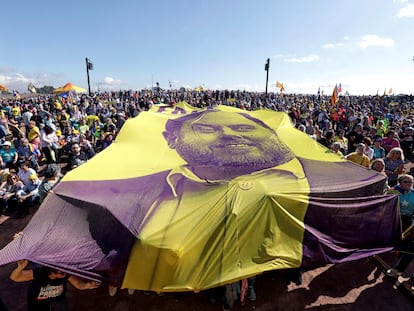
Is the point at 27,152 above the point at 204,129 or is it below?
below

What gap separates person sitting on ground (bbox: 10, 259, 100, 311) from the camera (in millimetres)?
2812

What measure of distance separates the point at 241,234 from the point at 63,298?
92.1 inches

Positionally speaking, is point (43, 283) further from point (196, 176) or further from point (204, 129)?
point (204, 129)

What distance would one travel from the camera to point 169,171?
3.51m

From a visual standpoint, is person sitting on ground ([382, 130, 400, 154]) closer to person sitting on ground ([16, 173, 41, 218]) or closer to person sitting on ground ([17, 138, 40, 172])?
person sitting on ground ([16, 173, 41, 218])

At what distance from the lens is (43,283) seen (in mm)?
2840

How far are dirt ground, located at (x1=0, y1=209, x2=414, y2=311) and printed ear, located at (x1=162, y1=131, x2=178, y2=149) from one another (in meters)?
2.43

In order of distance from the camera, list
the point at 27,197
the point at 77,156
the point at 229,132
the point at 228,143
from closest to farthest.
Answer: the point at 228,143
the point at 229,132
the point at 27,197
the point at 77,156

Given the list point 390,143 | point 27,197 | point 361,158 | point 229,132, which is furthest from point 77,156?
point 390,143

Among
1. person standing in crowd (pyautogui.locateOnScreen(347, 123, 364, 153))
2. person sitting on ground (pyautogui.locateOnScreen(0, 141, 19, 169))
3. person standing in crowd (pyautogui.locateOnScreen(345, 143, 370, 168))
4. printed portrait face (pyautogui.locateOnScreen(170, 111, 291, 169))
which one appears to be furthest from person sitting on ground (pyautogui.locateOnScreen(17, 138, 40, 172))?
person standing in crowd (pyautogui.locateOnScreen(347, 123, 364, 153))

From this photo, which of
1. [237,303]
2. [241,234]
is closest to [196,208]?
[241,234]

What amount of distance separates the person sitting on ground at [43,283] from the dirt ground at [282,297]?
3.14 ft

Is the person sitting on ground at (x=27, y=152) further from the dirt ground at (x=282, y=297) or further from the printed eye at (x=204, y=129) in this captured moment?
the printed eye at (x=204, y=129)

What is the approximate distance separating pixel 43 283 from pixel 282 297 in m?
3.37
